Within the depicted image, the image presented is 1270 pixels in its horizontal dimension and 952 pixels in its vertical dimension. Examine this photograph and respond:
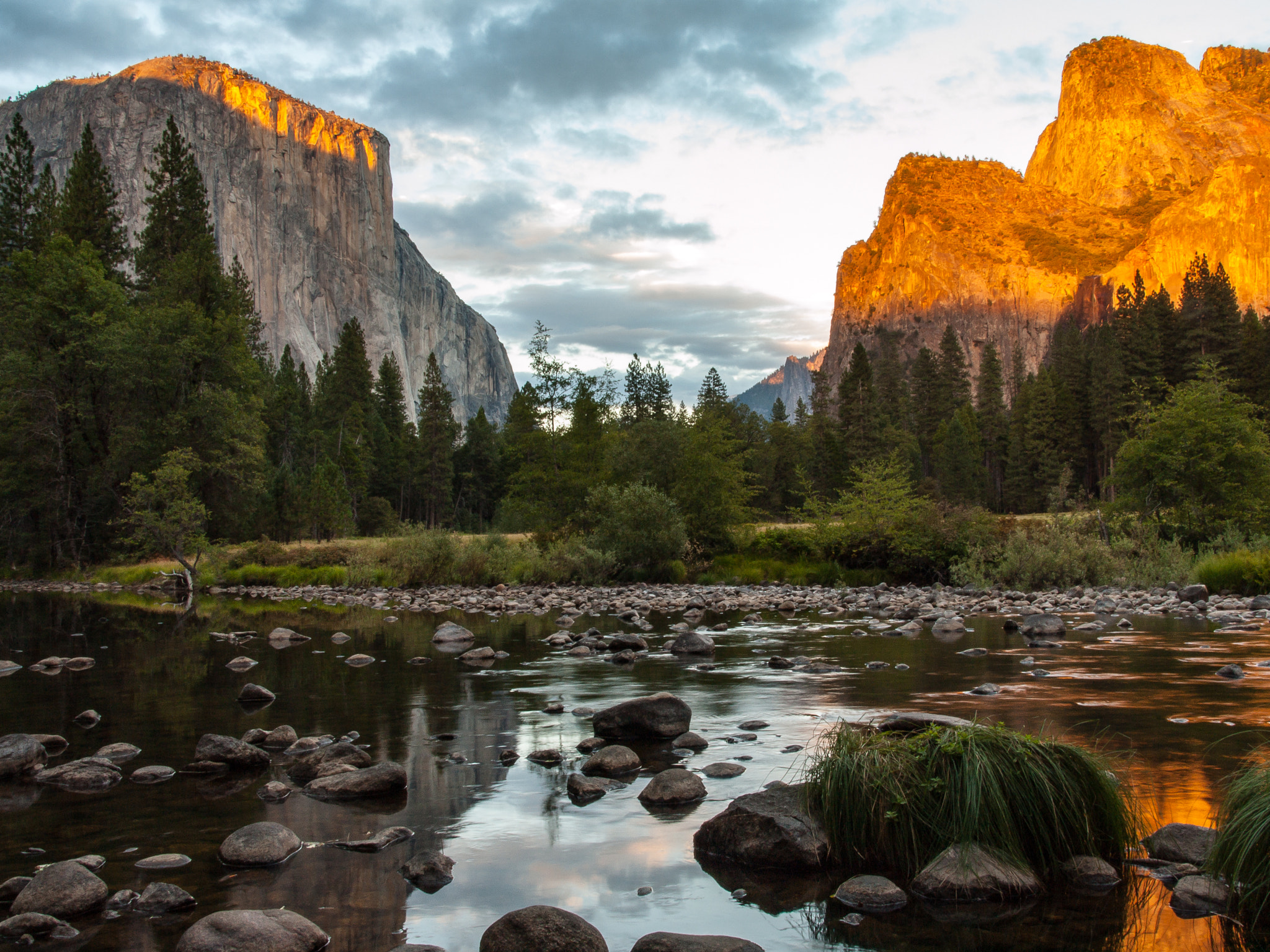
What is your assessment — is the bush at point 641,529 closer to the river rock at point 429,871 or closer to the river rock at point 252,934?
the river rock at point 429,871

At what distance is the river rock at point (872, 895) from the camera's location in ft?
15.1

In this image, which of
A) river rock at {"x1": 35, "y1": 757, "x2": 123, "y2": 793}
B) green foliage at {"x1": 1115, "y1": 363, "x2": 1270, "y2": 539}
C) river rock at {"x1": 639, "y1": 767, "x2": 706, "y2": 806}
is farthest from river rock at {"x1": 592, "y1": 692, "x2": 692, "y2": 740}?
green foliage at {"x1": 1115, "y1": 363, "x2": 1270, "y2": 539}

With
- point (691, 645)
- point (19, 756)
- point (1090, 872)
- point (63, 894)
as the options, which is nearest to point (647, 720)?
point (1090, 872)

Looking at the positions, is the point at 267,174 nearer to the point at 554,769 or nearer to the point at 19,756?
the point at 19,756

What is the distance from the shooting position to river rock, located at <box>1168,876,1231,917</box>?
432 cm

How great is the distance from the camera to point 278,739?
8.55 metres

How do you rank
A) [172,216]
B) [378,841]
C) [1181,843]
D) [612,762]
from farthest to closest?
[172,216]
[612,762]
[378,841]
[1181,843]

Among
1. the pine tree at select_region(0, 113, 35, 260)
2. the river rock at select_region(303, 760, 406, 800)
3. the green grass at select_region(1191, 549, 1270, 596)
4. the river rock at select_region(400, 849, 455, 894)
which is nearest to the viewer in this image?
the river rock at select_region(400, 849, 455, 894)

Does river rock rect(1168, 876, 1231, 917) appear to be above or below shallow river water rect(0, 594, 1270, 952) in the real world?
above

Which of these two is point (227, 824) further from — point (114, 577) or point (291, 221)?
point (291, 221)

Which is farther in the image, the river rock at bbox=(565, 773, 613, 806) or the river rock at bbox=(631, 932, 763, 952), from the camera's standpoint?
the river rock at bbox=(565, 773, 613, 806)

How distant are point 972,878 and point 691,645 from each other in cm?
1014

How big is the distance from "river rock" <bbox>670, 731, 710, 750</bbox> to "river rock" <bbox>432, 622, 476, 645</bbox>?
933cm

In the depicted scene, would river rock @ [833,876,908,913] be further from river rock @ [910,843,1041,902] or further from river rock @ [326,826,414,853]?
river rock @ [326,826,414,853]
